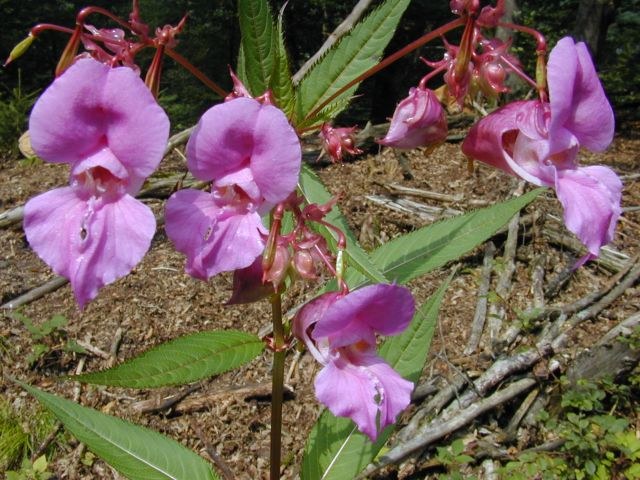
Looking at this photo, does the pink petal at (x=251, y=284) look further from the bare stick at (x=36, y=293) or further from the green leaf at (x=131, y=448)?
the bare stick at (x=36, y=293)

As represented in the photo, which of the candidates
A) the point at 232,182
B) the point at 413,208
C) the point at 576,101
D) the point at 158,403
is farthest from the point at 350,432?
the point at 413,208

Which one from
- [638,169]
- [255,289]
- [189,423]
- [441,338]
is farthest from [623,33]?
[255,289]

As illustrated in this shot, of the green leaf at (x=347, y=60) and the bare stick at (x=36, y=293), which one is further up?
the green leaf at (x=347, y=60)

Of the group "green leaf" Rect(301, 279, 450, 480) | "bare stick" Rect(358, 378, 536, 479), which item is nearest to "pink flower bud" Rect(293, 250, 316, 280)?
"green leaf" Rect(301, 279, 450, 480)

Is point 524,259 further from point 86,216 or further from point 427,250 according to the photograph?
point 86,216

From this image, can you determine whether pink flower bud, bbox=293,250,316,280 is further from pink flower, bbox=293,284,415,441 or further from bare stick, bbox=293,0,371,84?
bare stick, bbox=293,0,371,84

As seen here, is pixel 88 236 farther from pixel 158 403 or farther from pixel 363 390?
pixel 158 403

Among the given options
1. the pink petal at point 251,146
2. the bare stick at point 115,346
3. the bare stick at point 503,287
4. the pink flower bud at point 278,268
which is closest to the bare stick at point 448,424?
the bare stick at point 503,287
